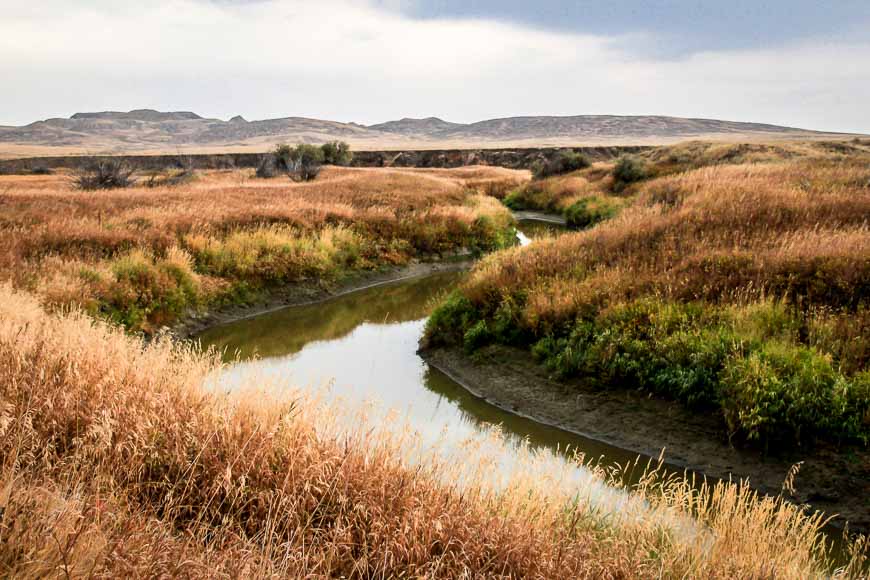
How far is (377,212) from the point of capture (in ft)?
87.6

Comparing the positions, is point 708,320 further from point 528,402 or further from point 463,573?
point 463,573

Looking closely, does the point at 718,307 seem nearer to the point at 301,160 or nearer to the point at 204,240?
the point at 204,240

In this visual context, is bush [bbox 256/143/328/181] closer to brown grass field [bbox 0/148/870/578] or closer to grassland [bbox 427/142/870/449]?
brown grass field [bbox 0/148/870/578]

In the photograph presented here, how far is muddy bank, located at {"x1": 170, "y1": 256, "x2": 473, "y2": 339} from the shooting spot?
16.5 m

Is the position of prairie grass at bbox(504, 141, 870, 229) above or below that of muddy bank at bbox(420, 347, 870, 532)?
above

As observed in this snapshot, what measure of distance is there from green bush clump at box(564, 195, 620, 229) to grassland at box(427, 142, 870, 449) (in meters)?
12.4

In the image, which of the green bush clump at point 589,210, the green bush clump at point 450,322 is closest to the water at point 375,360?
the green bush clump at point 450,322

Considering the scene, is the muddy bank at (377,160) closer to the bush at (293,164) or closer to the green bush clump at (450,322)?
the bush at (293,164)

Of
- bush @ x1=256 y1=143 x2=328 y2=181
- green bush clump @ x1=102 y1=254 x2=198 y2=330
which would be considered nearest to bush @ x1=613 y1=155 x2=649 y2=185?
bush @ x1=256 y1=143 x2=328 y2=181

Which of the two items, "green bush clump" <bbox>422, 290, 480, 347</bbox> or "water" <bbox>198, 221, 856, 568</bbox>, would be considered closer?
"water" <bbox>198, 221, 856, 568</bbox>

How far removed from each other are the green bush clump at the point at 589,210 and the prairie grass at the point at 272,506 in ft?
86.9

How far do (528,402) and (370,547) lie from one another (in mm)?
6872

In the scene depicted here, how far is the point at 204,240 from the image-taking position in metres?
19.1

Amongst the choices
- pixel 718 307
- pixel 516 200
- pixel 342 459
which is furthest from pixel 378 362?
pixel 516 200
